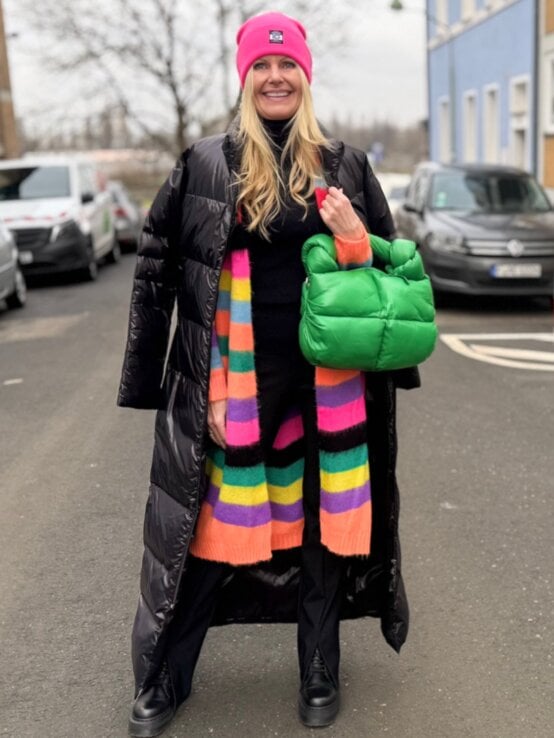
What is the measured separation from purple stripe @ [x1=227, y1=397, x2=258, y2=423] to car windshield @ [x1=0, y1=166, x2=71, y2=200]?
13223 millimetres

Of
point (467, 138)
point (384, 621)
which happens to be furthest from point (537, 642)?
point (467, 138)

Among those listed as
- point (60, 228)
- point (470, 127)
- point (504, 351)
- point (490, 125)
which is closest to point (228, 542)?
point (504, 351)

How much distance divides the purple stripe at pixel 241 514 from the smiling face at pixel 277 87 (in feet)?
3.56

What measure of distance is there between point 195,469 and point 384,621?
0.78m

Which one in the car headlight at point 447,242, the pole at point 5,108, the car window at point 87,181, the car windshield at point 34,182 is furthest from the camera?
the pole at point 5,108

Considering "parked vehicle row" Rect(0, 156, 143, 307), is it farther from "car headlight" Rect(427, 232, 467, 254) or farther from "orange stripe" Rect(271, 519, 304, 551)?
"orange stripe" Rect(271, 519, 304, 551)

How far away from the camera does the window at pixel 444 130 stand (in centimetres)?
3347

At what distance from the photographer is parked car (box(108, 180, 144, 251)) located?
19.8m

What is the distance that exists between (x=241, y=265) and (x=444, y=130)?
108 feet

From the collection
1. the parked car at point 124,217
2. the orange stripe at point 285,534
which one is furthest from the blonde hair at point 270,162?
the parked car at point 124,217

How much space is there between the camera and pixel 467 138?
30641 millimetres

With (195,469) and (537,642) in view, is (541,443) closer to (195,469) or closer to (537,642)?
(537,642)

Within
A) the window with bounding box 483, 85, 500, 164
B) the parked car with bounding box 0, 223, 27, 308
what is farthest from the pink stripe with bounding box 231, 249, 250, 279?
the window with bounding box 483, 85, 500, 164

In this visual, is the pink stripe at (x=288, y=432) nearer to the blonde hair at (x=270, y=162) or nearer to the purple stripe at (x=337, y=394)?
the purple stripe at (x=337, y=394)
